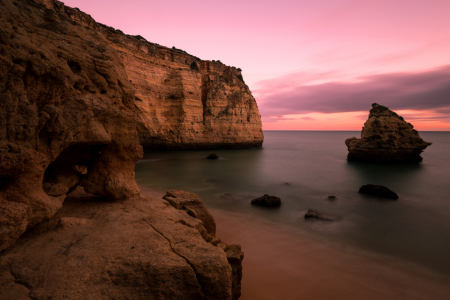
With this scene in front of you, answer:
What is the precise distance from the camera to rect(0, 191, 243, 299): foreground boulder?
1961 millimetres

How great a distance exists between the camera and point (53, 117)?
289cm

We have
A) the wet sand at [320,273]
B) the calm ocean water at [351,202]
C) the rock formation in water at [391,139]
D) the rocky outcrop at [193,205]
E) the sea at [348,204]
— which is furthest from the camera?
the rock formation in water at [391,139]

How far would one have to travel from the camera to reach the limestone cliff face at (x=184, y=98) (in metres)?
23.2

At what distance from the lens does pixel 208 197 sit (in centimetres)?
1021

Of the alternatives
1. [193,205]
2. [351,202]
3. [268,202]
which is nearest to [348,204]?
[351,202]

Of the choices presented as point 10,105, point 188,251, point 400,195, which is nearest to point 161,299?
point 188,251

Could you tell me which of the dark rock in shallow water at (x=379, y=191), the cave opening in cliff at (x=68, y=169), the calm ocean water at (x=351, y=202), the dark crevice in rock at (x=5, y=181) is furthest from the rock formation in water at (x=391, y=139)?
the dark crevice in rock at (x=5, y=181)

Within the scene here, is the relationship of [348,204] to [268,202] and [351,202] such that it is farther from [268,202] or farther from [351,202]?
[268,202]

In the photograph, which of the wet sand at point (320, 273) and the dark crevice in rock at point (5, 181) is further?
the wet sand at point (320, 273)

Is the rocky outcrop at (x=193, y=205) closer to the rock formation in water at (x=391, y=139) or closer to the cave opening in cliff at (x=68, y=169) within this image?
the cave opening in cliff at (x=68, y=169)

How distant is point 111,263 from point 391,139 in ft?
78.9

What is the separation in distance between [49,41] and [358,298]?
6.35m

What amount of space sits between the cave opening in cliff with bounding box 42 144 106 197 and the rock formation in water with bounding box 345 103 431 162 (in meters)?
22.7

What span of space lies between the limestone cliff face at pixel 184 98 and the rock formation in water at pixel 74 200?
18396 millimetres
